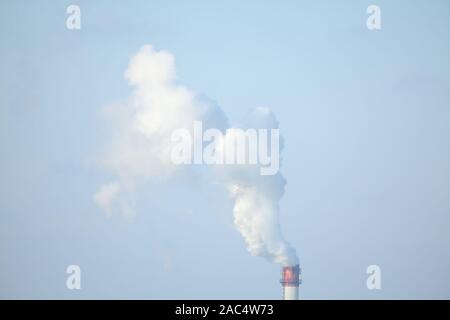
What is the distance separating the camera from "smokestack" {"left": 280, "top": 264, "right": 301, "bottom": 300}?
12175cm

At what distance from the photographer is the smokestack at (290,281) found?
399ft

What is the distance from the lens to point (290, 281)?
404 feet
